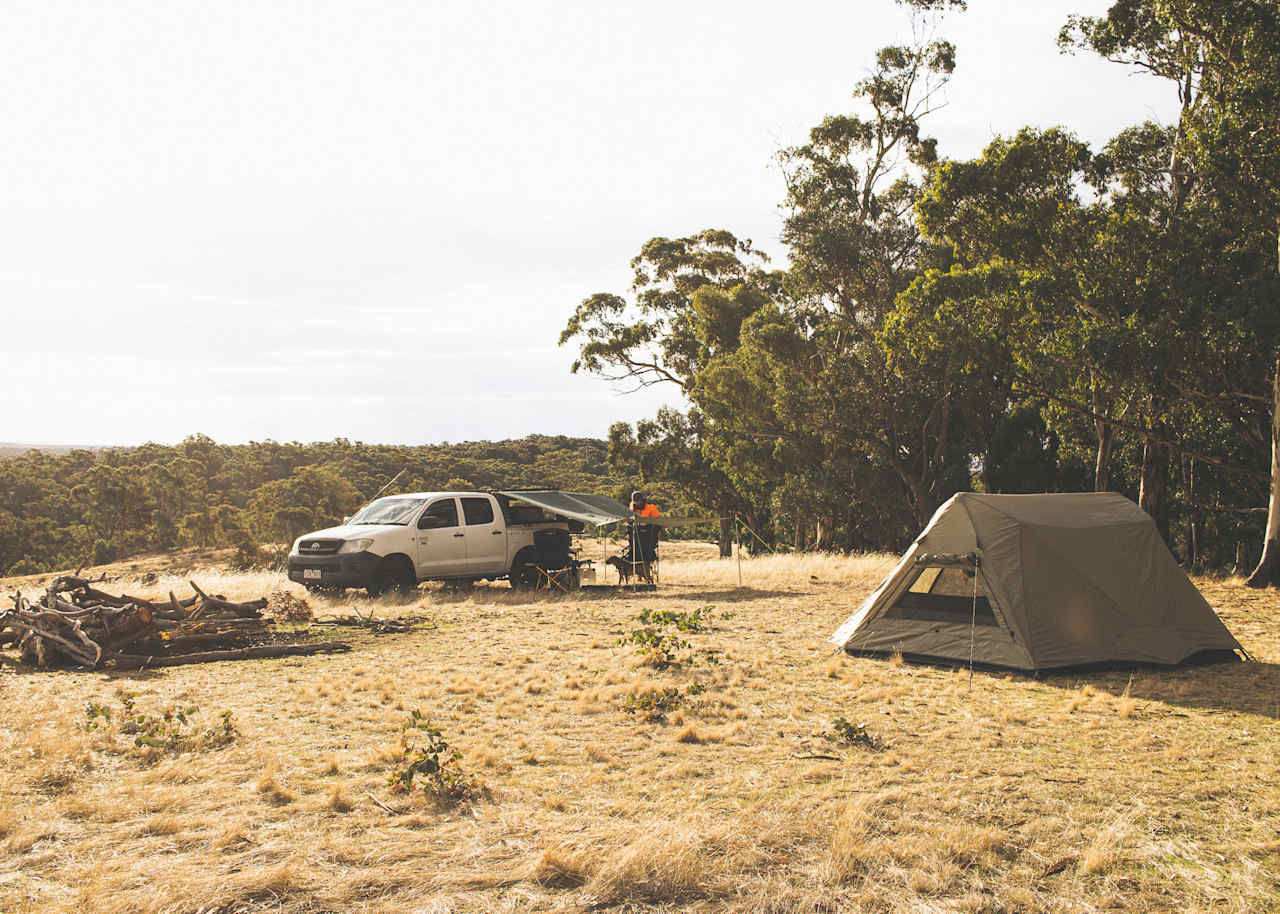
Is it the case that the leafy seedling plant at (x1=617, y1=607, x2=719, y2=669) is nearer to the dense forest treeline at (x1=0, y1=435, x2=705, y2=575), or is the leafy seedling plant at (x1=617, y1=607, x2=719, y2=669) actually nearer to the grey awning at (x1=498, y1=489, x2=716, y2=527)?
the grey awning at (x1=498, y1=489, x2=716, y2=527)

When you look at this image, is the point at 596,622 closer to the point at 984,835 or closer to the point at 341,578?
the point at 341,578

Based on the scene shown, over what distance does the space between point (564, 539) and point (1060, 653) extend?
30.5ft

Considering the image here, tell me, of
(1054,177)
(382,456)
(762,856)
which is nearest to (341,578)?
(762,856)

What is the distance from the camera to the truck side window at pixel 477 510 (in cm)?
1464

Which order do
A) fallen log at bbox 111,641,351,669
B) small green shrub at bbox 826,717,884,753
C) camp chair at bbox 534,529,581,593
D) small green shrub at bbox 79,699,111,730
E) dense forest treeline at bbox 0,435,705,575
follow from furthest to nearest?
dense forest treeline at bbox 0,435,705,575
camp chair at bbox 534,529,581,593
fallen log at bbox 111,641,351,669
small green shrub at bbox 826,717,884,753
small green shrub at bbox 79,699,111,730

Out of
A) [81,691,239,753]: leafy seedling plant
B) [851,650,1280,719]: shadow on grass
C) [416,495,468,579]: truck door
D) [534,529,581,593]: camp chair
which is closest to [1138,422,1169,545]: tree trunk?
[851,650,1280,719]: shadow on grass

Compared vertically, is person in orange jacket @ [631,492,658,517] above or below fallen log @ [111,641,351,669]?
above

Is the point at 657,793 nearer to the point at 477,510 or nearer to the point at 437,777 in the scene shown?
the point at 437,777

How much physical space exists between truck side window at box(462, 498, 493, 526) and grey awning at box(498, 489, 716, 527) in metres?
0.40

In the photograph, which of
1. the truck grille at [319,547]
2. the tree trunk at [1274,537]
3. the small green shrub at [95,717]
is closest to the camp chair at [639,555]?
the truck grille at [319,547]

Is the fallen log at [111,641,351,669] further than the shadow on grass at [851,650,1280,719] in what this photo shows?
Yes

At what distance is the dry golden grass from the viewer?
355 centimetres

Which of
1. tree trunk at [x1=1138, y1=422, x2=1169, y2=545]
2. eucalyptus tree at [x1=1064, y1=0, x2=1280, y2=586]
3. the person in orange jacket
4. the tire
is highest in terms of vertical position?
eucalyptus tree at [x1=1064, y1=0, x2=1280, y2=586]

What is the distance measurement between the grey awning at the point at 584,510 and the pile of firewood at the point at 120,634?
574 centimetres
